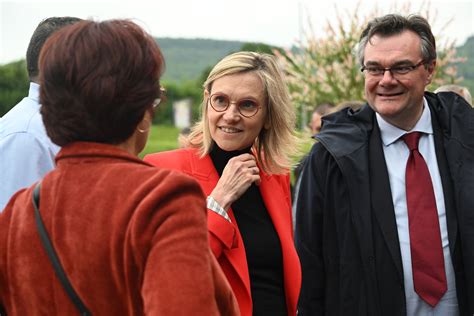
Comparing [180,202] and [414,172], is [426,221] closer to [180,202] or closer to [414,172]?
[414,172]

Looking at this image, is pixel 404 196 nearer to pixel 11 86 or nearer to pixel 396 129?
pixel 396 129

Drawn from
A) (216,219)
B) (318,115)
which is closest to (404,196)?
(216,219)

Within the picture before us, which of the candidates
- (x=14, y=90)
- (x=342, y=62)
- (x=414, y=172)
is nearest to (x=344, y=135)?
(x=414, y=172)

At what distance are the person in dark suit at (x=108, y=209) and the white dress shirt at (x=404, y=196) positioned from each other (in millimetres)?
1826

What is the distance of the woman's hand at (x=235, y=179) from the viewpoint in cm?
345

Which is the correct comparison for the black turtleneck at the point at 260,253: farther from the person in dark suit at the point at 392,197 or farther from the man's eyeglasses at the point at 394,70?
the man's eyeglasses at the point at 394,70

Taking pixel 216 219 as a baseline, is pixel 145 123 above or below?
above

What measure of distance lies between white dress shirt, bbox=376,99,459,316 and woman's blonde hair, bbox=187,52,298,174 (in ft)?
1.75

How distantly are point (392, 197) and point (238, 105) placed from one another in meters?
0.96

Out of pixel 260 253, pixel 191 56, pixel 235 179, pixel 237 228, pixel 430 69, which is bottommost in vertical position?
pixel 191 56

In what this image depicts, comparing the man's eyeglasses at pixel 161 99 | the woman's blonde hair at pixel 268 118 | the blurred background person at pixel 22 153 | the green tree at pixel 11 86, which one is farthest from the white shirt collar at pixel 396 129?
the green tree at pixel 11 86

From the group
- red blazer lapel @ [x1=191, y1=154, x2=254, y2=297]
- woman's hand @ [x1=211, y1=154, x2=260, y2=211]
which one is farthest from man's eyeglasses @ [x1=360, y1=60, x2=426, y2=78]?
red blazer lapel @ [x1=191, y1=154, x2=254, y2=297]

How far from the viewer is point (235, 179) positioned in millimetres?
3518

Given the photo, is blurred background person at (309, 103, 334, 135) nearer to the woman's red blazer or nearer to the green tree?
the woman's red blazer
